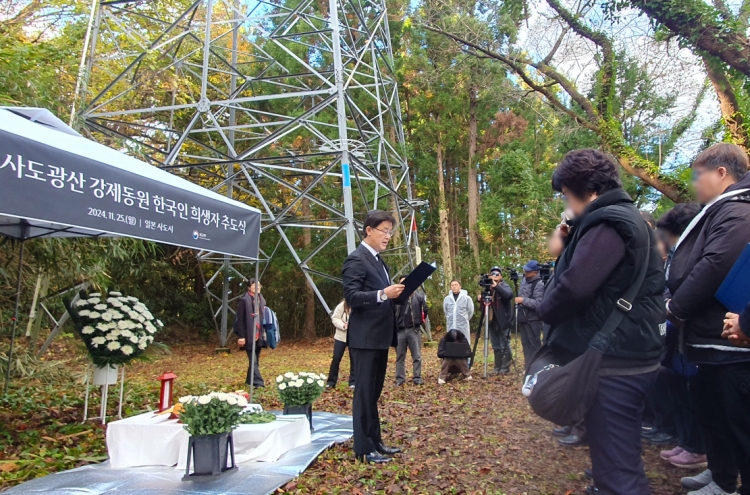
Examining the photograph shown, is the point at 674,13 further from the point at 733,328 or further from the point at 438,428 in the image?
the point at 733,328

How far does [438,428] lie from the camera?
525cm

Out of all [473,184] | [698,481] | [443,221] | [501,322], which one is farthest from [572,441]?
[473,184]

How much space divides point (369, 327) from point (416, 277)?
514 mm

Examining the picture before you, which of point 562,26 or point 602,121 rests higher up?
point 562,26

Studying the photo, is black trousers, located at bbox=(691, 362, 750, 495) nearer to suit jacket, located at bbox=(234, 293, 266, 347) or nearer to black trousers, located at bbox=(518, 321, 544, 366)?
black trousers, located at bbox=(518, 321, 544, 366)

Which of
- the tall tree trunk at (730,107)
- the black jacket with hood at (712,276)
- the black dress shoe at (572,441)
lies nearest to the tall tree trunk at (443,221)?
the tall tree trunk at (730,107)

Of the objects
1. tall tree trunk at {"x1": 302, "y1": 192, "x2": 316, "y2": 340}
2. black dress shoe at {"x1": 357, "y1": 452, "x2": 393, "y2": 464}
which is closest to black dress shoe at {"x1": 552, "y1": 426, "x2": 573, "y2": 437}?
black dress shoe at {"x1": 357, "y1": 452, "x2": 393, "y2": 464}

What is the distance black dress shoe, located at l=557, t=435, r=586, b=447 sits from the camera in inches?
171

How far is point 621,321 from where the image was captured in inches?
82.9

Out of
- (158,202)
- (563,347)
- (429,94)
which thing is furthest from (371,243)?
(429,94)

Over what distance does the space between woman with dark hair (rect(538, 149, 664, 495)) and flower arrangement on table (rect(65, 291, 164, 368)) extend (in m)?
4.15

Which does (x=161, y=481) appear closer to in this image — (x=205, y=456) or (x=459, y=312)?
(x=205, y=456)

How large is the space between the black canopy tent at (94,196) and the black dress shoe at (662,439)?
381 centimetres

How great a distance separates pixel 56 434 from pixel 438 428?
11.5ft
